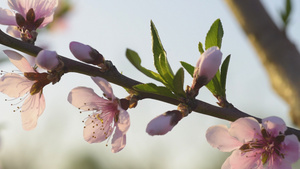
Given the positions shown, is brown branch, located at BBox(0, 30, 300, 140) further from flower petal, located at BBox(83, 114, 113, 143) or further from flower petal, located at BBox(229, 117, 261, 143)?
flower petal, located at BBox(83, 114, 113, 143)

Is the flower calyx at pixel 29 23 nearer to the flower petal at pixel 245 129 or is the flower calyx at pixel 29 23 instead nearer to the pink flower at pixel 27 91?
the pink flower at pixel 27 91

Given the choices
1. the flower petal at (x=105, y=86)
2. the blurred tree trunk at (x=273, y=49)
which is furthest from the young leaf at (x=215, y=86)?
the blurred tree trunk at (x=273, y=49)

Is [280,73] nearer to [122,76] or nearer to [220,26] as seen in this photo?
[220,26]

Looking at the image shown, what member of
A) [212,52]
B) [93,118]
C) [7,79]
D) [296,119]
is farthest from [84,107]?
[296,119]

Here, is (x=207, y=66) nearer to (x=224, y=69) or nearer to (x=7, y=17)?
(x=224, y=69)

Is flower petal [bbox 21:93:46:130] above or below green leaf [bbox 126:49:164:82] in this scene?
below

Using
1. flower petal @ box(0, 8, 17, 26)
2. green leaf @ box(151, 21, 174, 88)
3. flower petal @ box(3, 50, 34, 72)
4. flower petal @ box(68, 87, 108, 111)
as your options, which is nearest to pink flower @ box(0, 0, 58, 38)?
flower petal @ box(0, 8, 17, 26)
